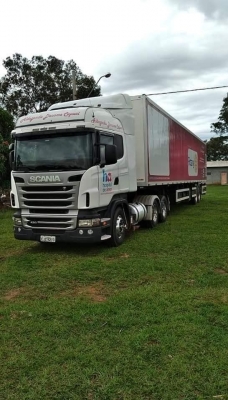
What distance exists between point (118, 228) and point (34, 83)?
3016cm

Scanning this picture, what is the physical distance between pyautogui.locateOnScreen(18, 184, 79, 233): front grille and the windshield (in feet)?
1.32

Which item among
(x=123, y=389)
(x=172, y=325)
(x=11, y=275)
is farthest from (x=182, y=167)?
(x=123, y=389)

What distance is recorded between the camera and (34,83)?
114 ft

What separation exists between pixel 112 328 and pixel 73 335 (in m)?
0.44

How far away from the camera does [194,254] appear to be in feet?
23.6

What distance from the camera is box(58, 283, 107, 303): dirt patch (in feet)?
16.3

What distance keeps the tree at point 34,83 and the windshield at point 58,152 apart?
28.4 m

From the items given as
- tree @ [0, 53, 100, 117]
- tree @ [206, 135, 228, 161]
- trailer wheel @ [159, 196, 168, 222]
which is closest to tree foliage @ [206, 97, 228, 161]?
tree @ [206, 135, 228, 161]

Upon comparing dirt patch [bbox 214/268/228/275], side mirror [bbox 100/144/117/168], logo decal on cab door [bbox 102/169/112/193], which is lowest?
dirt patch [bbox 214/268/228/275]

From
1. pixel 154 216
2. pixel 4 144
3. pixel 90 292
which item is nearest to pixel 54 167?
pixel 90 292

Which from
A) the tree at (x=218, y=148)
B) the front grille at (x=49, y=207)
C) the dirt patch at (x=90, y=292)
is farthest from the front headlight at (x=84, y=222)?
the tree at (x=218, y=148)

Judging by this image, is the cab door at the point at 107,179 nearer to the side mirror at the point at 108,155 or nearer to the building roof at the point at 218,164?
the side mirror at the point at 108,155

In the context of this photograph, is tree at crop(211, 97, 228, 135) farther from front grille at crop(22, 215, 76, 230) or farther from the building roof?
front grille at crop(22, 215, 76, 230)

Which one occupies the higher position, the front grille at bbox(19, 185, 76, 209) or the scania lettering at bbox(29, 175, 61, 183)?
the scania lettering at bbox(29, 175, 61, 183)
